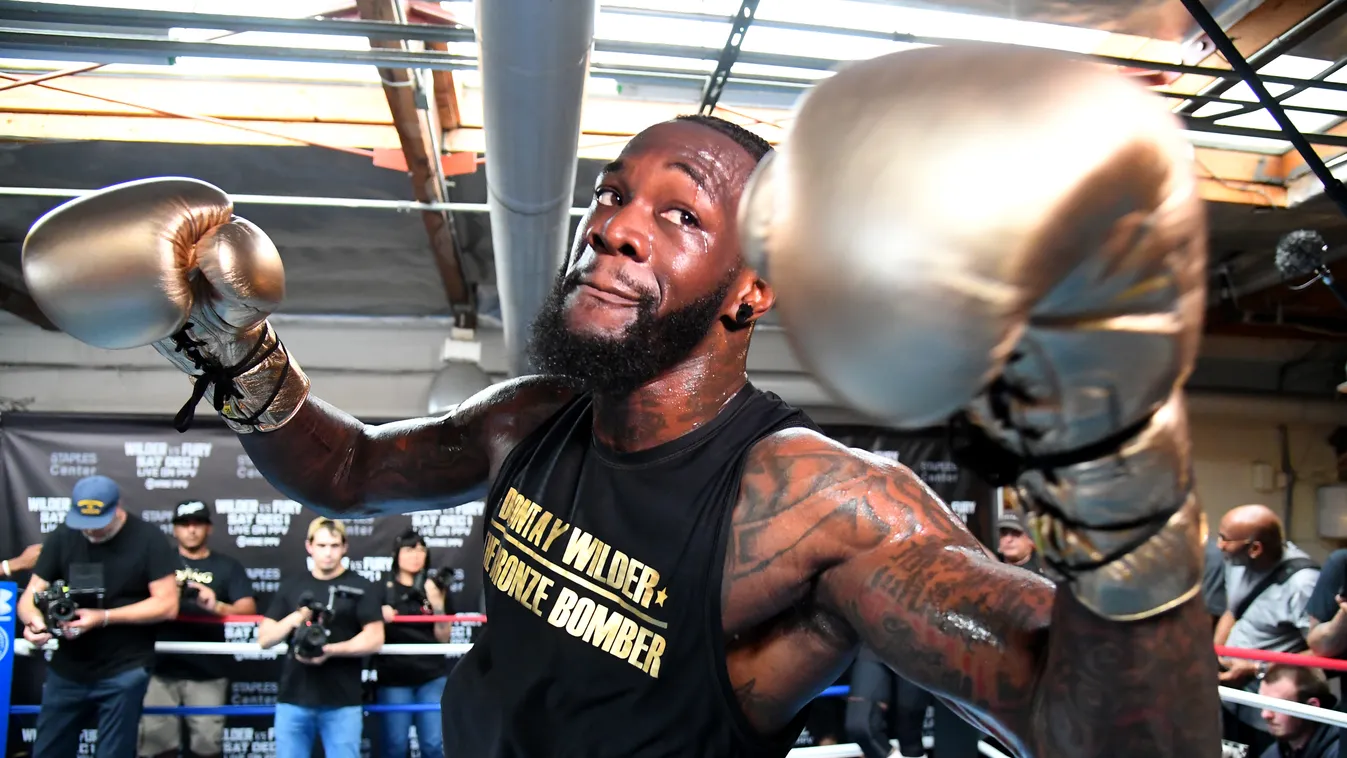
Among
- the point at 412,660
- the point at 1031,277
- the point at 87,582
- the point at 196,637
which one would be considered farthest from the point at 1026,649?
the point at 196,637

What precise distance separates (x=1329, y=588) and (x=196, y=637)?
5.60 metres

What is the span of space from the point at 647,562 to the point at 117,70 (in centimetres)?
399

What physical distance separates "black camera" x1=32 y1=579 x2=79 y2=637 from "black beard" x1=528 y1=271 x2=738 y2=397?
3.45m

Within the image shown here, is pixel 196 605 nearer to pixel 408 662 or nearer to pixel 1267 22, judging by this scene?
pixel 408 662

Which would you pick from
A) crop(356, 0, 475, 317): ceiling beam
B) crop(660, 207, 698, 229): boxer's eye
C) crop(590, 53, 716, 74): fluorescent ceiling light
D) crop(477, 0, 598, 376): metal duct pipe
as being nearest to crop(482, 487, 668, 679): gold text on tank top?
crop(660, 207, 698, 229): boxer's eye

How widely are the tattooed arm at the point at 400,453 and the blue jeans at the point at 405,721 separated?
3.52 meters

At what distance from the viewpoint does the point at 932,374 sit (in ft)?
2.00

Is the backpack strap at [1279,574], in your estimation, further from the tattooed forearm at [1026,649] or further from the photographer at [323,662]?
the photographer at [323,662]

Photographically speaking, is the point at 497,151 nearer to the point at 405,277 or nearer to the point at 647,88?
the point at 647,88

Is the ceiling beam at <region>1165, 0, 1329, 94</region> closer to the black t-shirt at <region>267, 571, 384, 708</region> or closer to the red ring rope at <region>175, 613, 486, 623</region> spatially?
the red ring rope at <region>175, 613, 486, 623</region>

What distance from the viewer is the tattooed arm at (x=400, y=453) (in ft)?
5.10

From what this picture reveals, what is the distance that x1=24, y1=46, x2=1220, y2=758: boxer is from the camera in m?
0.61

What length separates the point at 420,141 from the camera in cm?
402

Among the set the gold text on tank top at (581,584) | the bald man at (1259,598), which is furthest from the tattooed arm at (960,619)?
the bald man at (1259,598)
